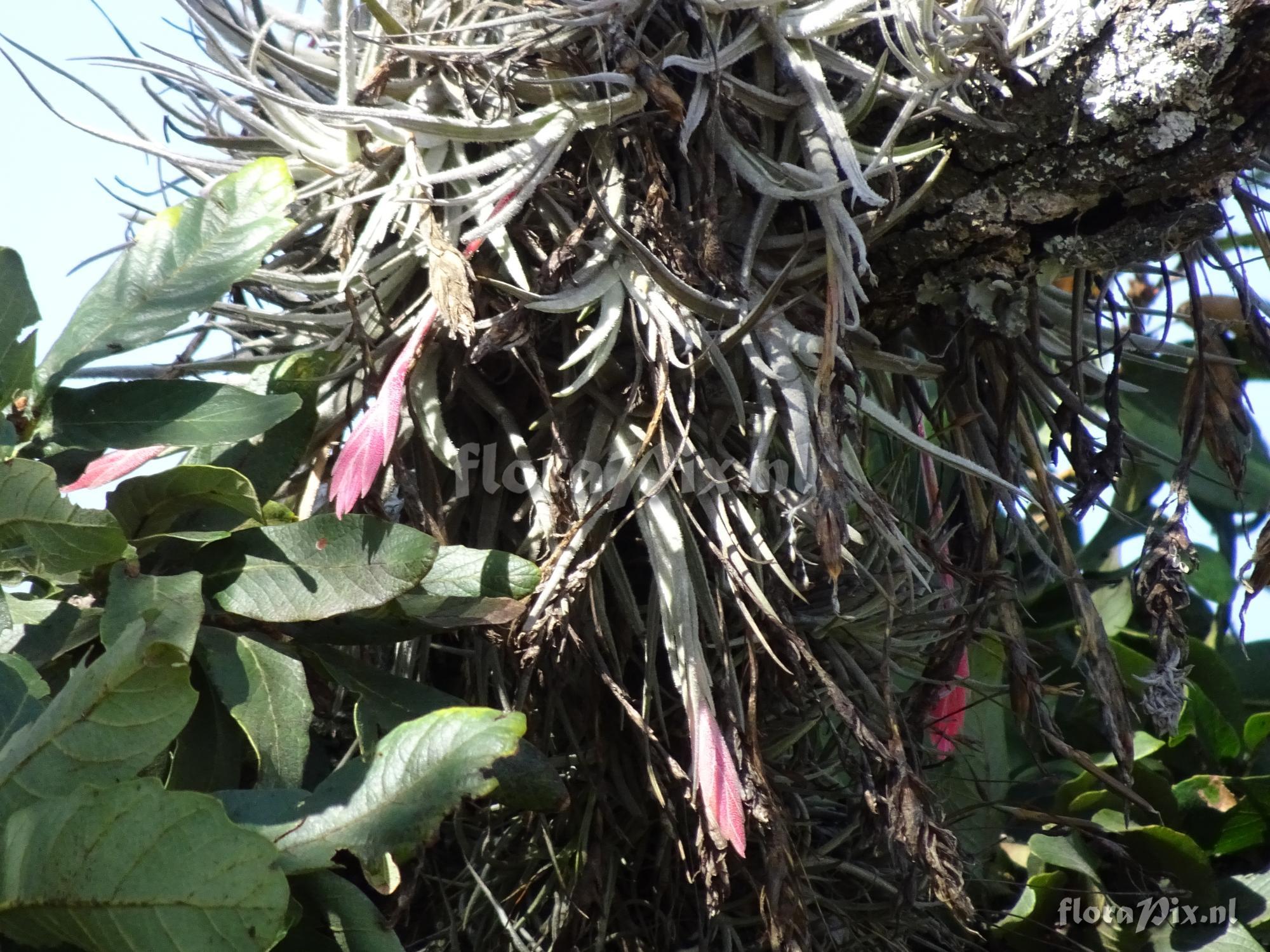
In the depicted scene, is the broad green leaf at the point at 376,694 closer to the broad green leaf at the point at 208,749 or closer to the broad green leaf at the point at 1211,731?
the broad green leaf at the point at 208,749

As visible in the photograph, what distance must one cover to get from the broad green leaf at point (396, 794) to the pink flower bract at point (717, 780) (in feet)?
0.46

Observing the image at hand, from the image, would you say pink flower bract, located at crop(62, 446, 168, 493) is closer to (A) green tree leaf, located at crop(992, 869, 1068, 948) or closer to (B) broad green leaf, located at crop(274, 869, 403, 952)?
(B) broad green leaf, located at crop(274, 869, 403, 952)

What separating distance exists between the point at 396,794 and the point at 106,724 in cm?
12

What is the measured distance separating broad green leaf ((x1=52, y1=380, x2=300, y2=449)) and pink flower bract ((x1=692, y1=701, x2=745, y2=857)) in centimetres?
26

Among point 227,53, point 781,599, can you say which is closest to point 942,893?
point 781,599

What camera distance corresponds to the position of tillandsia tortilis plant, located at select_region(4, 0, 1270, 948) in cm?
59

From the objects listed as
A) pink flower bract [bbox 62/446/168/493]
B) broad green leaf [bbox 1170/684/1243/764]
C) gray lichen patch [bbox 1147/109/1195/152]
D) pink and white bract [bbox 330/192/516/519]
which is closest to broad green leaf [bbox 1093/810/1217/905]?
broad green leaf [bbox 1170/684/1243/764]

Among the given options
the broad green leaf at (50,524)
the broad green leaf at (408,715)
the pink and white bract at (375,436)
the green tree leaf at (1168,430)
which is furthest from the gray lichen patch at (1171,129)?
the green tree leaf at (1168,430)

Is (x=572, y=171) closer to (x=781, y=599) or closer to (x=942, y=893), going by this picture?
(x=781, y=599)

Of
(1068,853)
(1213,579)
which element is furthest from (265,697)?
(1213,579)

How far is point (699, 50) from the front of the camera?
2.18ft

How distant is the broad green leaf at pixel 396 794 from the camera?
46cm

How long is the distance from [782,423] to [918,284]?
0.47ft

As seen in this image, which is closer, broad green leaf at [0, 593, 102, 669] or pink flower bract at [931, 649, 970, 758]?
broad green leaf at [0, 593, 102, 669]
